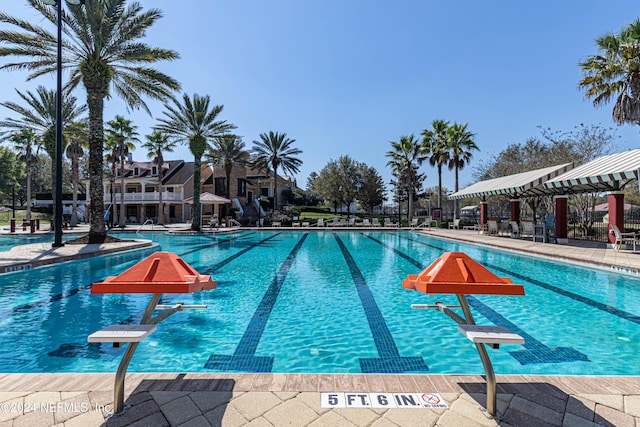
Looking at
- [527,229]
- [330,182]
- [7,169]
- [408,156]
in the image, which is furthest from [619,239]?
[7,169]

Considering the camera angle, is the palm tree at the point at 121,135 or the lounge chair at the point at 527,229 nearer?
the lounge chair at the point at 527,229

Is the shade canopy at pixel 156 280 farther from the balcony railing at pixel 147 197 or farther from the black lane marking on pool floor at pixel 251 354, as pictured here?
the balcony railing at pixel 147 197

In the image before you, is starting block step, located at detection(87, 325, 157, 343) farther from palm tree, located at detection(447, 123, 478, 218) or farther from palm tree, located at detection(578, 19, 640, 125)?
palm tree, located at detection(447, 123, 478, 218)

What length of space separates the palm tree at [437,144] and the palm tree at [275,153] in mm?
14885

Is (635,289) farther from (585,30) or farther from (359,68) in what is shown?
(359,68)

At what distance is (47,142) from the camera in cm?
2539

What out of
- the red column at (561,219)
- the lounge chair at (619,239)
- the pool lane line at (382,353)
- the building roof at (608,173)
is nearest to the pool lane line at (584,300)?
the pool lane line at (382,353)

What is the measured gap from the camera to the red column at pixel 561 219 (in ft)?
54.4

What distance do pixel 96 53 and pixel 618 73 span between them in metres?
23.8

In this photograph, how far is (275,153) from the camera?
3872cm

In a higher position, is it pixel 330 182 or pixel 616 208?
pixel 330 182

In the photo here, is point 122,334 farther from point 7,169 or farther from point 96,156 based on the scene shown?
point 7,169

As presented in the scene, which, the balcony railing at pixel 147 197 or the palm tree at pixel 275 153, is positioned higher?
the palm tree at pixel 275 153

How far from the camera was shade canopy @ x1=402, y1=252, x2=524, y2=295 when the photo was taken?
262 cm
